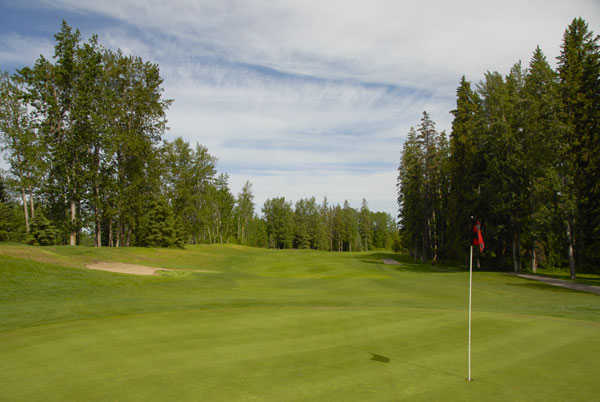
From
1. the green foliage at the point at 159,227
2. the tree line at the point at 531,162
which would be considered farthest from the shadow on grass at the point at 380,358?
the green foliage at the point at 159,227

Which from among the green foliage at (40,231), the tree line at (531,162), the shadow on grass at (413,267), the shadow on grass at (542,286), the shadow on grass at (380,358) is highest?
the tree line at (531,162)

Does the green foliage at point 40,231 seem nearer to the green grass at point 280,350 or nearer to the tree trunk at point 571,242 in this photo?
the green grass at point 280,350

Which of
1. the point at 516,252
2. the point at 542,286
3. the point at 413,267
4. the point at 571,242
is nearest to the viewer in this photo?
the point at 542,286

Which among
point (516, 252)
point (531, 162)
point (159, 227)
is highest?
point (531, 162)

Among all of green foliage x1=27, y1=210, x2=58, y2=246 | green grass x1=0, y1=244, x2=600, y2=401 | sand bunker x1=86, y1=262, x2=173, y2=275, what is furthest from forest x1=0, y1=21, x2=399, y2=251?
green grass x1=0, y1=244, x2=600, y2=401

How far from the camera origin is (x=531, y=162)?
3391 centimetres

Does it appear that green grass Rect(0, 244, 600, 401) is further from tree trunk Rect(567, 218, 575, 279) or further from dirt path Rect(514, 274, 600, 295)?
tree trunk Rect(567, 218, 575, 279)

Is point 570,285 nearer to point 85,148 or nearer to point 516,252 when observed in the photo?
point 516,252

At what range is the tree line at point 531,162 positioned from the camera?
3097 cm

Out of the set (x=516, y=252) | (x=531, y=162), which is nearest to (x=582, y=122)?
(x=531, y=162)

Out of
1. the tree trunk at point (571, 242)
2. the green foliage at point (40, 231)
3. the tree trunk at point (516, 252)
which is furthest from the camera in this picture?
the tree trunk at point (516, 252)

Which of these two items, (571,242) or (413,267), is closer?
(571,242)

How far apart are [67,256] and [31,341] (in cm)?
2161

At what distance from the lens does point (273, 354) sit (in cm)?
827
